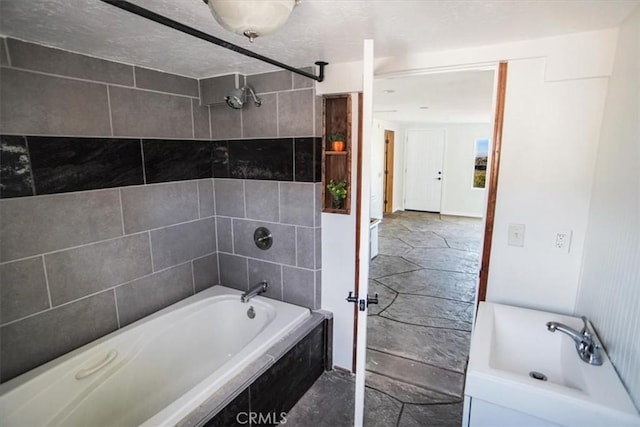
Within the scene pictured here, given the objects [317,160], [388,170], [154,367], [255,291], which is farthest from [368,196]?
[388,170]

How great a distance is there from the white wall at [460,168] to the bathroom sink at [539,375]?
5.99 meters

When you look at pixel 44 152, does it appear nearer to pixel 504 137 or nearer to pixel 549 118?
pixel 504 137

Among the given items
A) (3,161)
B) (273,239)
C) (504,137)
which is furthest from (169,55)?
(504,137)

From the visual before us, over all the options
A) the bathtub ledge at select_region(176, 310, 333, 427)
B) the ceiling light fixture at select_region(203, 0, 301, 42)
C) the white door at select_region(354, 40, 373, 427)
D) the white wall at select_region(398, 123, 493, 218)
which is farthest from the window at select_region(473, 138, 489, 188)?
the ceiling light fixture at select_region(203, 0, 301, 42)

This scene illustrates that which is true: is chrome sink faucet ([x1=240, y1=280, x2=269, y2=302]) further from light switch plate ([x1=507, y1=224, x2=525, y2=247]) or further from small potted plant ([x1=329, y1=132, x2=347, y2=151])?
light switch plate ([x1=507, y1=224, x2=525, y2=247])

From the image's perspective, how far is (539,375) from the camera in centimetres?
149

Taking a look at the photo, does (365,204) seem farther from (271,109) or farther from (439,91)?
(439,91)

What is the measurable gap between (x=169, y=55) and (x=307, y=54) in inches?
30.3

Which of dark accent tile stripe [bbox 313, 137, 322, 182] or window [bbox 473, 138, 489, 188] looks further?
window [bbox 473, 138, 489, 188]

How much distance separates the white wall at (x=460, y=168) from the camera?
23.3ft

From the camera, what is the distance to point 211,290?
2.62m

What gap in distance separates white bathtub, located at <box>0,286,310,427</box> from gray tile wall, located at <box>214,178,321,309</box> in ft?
0.47

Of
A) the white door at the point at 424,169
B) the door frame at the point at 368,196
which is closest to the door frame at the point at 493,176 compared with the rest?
the door frame at the point at 368,196

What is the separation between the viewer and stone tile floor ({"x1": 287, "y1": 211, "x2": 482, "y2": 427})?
203cm
